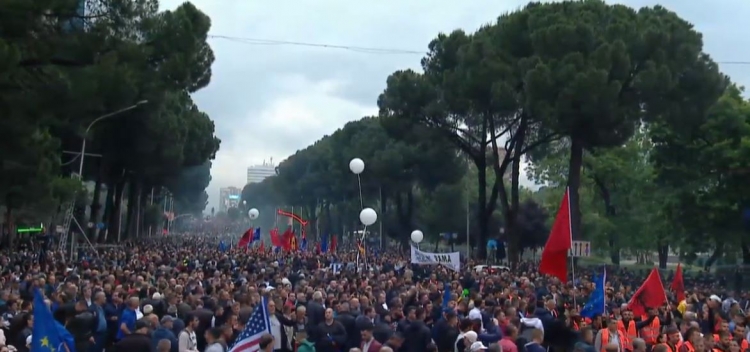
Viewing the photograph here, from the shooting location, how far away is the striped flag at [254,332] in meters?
9.59

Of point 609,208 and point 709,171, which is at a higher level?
point 709,171

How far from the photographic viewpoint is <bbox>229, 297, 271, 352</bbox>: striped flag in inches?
377

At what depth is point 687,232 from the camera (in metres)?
40.2

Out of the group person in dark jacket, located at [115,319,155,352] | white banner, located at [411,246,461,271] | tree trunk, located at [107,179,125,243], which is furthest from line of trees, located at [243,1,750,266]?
person in dark jacket, located at [115,319,155,352]

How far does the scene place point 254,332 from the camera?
974 centimetres

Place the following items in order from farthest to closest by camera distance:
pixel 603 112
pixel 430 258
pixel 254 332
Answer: pixel 603 112 < pixel 430 258 < pixel 254 332

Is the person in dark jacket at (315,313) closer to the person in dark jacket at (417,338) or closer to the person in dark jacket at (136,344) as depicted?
the person in dark jacket at (417,338)

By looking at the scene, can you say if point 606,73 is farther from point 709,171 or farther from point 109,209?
point 109,209

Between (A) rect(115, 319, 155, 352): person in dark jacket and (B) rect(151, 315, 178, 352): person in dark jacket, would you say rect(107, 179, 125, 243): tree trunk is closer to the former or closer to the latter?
(B) rect(151, 315, 178, 352): person in dark jacket

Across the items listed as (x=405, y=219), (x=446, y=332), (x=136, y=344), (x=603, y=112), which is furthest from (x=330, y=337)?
(x=405, y=219)

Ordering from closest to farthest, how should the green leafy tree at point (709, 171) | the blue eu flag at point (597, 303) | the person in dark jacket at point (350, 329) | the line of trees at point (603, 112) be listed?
the person in dark jacket at point (350, 329) < the blue eu flag at point (597, 303) < the line of trees at point (603, 112) < the green leafy tree at point (709, 171)

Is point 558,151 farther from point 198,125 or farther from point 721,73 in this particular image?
point 198,125

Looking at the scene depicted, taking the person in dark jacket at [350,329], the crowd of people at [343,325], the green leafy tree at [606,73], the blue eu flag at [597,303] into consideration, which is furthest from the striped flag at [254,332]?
the green leafy tree at [606,73]

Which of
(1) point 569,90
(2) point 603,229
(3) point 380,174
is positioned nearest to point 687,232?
(1) point 569,90
